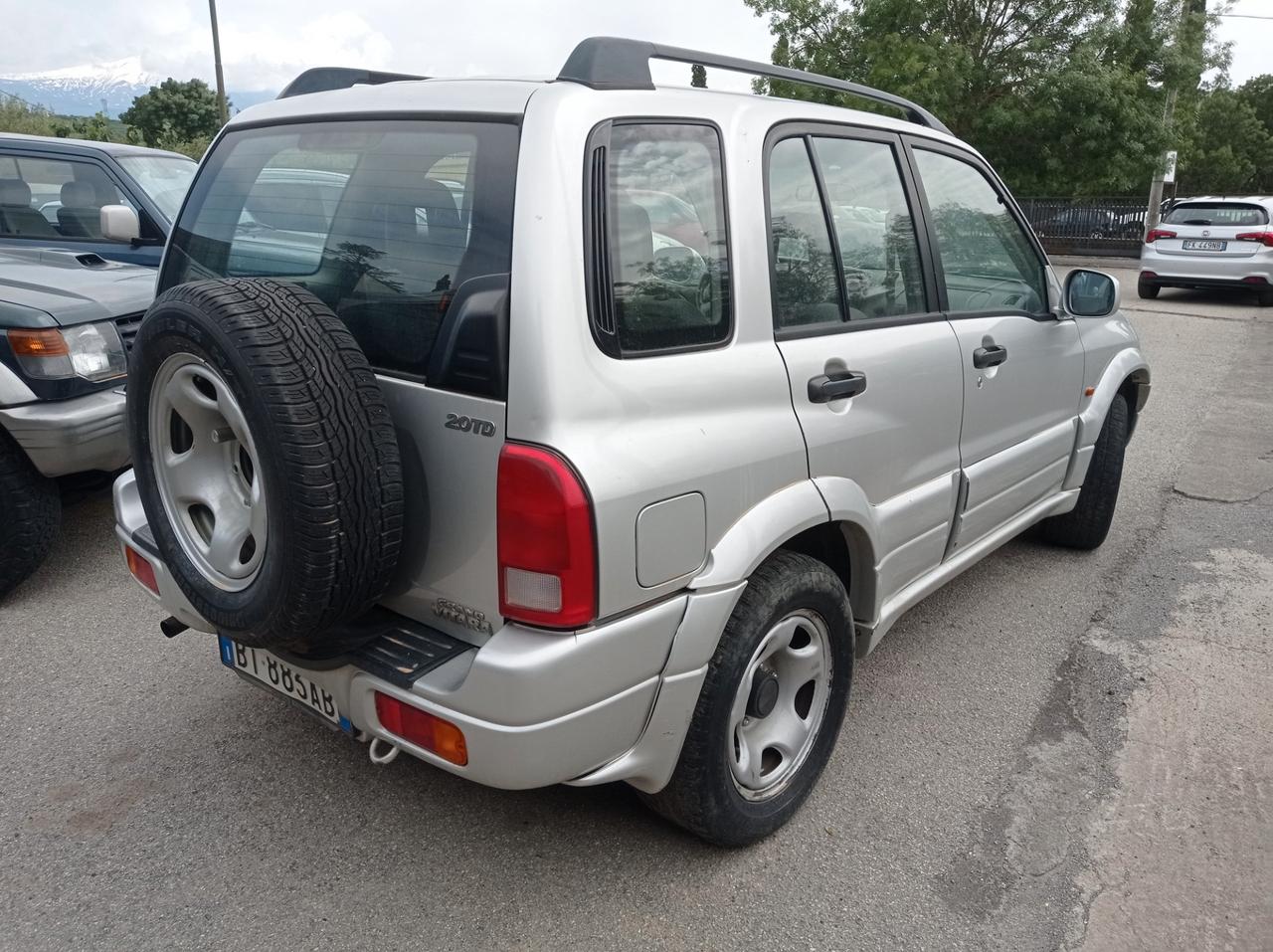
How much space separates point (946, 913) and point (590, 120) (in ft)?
6.61

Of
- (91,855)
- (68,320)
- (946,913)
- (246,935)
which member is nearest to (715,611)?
(946,913)

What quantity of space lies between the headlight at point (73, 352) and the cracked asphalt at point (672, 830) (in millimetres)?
909

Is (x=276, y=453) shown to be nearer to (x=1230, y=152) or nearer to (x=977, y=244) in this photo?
(x=977, y=244)

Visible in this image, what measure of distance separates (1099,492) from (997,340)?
158 centimetres

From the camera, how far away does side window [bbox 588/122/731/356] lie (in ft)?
6.75

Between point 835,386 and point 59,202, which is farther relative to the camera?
point 59,202

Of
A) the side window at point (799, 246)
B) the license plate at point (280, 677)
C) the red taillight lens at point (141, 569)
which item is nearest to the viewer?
the license plate at point (280, 677)

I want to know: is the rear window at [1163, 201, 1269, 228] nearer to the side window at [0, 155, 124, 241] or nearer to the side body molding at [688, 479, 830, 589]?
the side window at [0, 155, 124, 241]

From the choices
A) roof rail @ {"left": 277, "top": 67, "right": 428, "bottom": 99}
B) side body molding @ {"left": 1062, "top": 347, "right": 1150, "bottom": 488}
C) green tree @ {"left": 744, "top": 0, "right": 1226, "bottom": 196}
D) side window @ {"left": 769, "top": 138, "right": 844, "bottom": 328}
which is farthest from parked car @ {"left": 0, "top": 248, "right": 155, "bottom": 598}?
green tree @ {"left": 744, "top": 0, "right": 1226, "bottom": 196}

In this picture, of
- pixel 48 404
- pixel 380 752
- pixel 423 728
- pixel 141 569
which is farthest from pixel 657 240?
pixel 48 404

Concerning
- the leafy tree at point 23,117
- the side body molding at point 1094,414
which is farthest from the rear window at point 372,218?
the leafy tree at point 23,117

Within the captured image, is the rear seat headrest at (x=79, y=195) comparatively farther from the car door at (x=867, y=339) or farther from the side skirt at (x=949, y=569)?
the side skirt at (x=949, y=569)

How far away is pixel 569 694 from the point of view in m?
1.97

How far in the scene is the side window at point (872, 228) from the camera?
271cm
